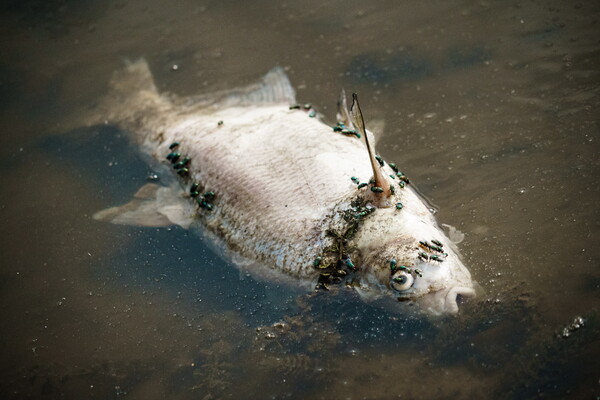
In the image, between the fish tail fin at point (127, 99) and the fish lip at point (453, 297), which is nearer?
the fish lip at point (453, 297)

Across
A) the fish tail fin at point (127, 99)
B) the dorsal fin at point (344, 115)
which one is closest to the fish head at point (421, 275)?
the dorsal fin at point (344, 115)

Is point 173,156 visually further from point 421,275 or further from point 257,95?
point 421,275

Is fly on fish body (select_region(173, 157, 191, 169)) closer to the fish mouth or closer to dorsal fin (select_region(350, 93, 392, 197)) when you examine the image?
dorsal fin (select_region(350, 93, 392, 197))

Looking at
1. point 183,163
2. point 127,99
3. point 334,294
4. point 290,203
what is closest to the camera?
point 334,294

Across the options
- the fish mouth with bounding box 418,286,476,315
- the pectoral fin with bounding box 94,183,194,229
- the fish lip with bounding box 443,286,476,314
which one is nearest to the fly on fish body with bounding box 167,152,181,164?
the pectoral fin with bounding box 94,183,194,229

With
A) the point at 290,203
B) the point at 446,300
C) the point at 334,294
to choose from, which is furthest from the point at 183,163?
the point at 446,300

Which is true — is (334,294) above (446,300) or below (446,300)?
below

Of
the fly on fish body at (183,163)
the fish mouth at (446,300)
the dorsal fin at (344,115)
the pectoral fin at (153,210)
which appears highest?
the dorsal fin at (344,115)

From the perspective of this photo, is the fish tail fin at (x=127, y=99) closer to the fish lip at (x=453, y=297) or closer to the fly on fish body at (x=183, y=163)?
the fly on fish body at (x=183, y=163)
